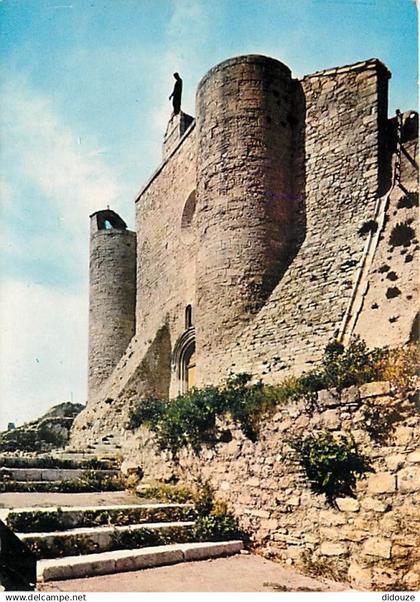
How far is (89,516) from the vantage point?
25.9 ft

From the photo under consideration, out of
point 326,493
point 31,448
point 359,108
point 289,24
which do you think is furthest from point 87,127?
A: point 31,448

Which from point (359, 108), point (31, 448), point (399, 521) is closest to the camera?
point (399, 521)

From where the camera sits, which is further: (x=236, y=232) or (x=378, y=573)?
(x=236, y=232)

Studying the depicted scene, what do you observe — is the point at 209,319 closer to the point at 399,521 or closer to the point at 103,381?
the point at 399,521

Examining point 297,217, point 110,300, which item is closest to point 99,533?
point 297,217

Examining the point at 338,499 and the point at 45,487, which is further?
the point at 45,487

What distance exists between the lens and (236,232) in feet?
48.4

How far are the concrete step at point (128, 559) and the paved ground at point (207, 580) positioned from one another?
92 mm

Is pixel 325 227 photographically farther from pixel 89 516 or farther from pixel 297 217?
pixel 89 516

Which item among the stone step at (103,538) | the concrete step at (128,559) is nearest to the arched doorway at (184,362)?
the stone step at (103,538)

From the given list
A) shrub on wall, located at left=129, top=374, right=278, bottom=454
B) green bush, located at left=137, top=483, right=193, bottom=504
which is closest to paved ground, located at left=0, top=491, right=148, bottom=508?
green bush, located at left=137, top=483, right=193, bottom=504

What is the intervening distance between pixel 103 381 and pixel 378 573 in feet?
63.2

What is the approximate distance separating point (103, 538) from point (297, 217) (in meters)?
9.18

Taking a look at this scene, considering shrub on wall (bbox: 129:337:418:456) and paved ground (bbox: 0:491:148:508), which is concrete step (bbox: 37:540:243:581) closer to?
shrub on wall (bbox: 129:337:418:456)
